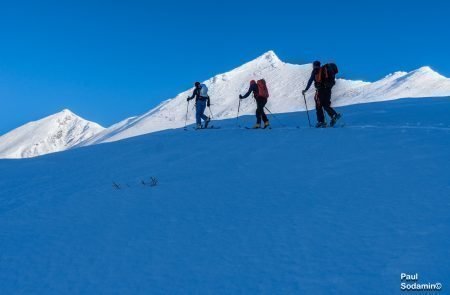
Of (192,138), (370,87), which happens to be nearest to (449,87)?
(370,87)

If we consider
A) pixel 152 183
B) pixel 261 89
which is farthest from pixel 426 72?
pixel 152 183

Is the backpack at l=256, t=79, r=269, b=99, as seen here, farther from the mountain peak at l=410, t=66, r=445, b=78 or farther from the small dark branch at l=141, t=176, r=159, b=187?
the mountain peak at l=410, t=66, r=445, b=78

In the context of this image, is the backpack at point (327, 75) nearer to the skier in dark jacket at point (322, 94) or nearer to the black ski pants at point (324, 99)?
the skier in dark jacket at point (322, 94)

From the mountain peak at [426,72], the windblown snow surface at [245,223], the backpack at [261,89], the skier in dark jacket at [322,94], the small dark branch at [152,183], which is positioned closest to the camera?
the windblown snow surface at [245,223]

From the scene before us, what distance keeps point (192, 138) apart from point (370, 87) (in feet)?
589

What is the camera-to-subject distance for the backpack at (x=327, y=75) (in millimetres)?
13094

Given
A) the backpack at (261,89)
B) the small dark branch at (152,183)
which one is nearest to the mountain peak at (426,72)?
the backpack at (261,89)

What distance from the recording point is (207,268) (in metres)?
4.80

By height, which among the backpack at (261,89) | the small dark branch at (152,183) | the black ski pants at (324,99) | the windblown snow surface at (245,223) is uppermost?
the backpack at (261,89)

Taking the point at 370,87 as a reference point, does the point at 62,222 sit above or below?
below

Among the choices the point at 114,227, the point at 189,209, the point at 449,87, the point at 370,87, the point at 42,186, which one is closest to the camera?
the point at 114,227

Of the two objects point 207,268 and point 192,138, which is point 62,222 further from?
point 192,138

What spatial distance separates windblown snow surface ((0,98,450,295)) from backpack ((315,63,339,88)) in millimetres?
3344

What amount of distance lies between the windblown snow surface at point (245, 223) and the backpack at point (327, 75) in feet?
11.0
